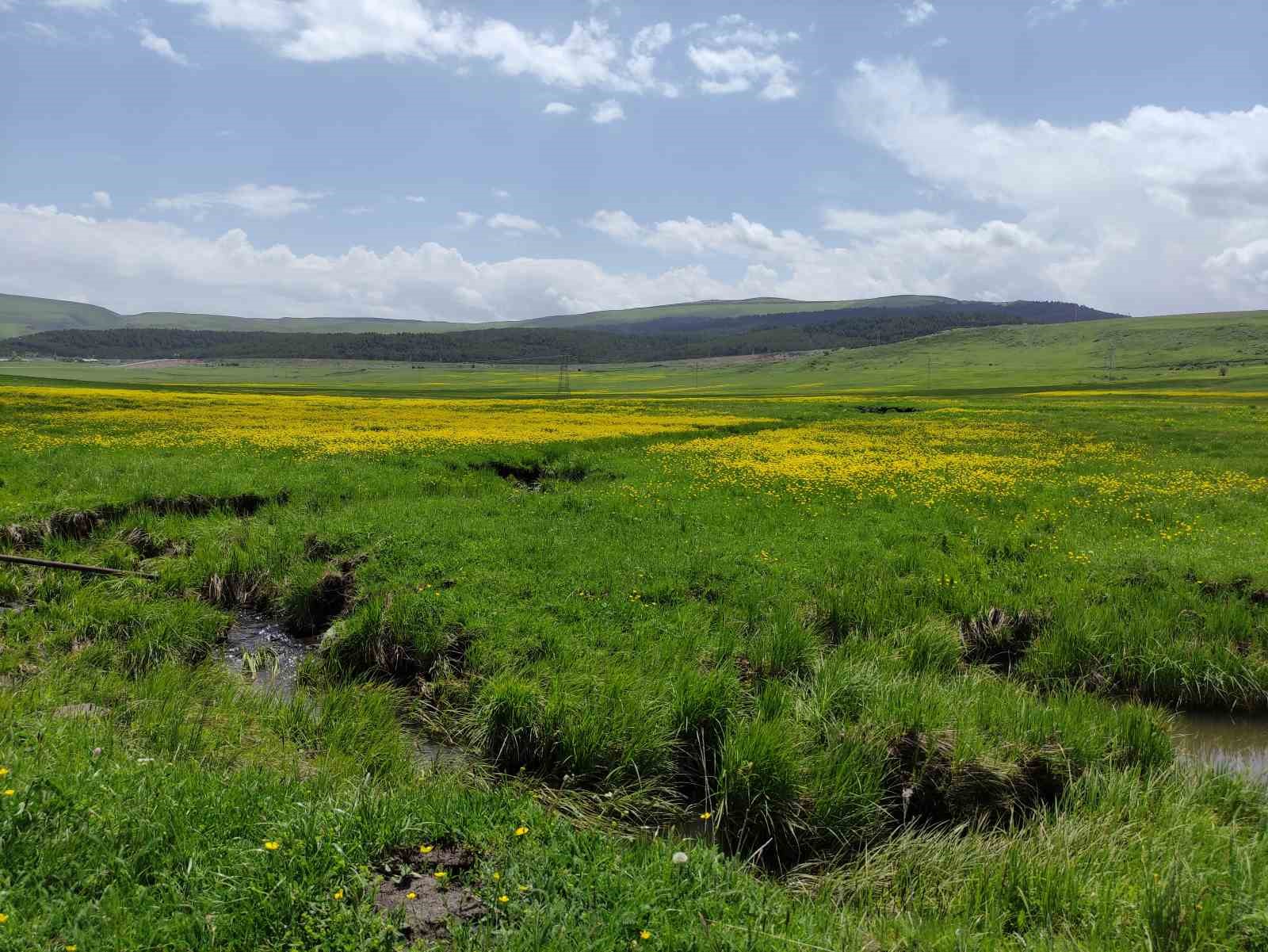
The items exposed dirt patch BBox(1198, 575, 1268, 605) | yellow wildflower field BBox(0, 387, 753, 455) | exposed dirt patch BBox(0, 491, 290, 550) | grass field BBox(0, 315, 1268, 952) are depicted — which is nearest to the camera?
grass field BBox(0, 315, 1268, 952)

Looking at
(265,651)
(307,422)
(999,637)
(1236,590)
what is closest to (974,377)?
(307,422)

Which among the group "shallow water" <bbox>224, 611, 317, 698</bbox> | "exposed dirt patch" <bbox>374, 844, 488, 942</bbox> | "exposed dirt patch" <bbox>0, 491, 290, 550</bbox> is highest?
"exposed dirt patch" <bbox>0, 491, 290, 550</bbox>

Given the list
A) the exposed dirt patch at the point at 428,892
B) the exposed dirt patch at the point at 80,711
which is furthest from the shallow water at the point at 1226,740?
the exposed dirt patch at the point at 80,711

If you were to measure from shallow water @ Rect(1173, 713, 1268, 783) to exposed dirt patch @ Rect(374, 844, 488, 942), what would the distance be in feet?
28.6

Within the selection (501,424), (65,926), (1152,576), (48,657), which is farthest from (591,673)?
(501,424)

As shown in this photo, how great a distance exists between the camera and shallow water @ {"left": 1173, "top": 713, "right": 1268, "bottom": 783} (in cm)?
861

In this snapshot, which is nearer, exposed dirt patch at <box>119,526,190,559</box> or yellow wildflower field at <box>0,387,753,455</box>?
exposed dirt patch at <box>119,526,190,559</box>

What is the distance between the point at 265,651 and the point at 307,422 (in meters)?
30.2

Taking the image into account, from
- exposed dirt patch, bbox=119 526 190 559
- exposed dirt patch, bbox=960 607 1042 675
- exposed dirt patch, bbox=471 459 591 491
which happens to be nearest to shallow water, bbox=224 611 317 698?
exposed dirt patch, bbox=119 526 190 559

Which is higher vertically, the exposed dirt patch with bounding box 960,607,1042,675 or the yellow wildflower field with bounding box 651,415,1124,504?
the yellow wildflower field with bounding box 651,415,1124,504

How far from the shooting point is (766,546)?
1520 centimetres

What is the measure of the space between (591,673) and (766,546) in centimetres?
706

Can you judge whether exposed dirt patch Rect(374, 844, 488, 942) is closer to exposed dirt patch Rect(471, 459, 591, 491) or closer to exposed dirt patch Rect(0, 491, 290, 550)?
exposed dirt patch Rect(0, 491, 290, 550)

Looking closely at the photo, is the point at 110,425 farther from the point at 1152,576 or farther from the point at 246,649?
the point at 1152,576
